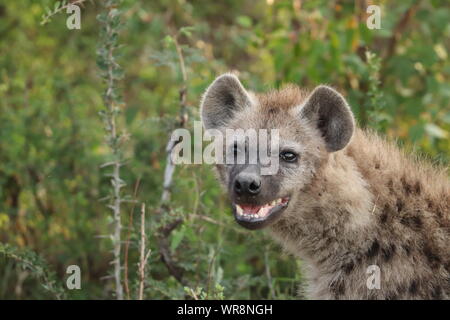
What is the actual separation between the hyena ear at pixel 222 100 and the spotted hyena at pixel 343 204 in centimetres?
16

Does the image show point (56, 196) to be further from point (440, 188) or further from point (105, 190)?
point (440, 188)

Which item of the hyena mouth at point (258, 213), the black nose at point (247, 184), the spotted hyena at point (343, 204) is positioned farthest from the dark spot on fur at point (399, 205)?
the black nose at point (247, 184)

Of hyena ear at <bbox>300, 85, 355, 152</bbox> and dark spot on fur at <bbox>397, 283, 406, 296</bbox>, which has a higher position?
hyena ear at <bbox>300, 85, 355, 152</bbox>

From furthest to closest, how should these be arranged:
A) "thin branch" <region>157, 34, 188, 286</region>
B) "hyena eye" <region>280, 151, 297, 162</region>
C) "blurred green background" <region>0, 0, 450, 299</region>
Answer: "blurred green background" <region>0, 0, 450, 299</region> → "thin branch" <region>157, 34, 188, 286</region> → "hyena eye" <region>280, 151, 297, 162</region>

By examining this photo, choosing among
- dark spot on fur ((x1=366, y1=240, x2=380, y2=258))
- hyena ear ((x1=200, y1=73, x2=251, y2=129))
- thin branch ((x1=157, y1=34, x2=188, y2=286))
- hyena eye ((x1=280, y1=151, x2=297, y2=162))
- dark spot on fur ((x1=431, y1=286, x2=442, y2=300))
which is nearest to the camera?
dark spot on fur ((x1=431, y1=286, x2=442, y2=300))

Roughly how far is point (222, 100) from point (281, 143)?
466 millimetres

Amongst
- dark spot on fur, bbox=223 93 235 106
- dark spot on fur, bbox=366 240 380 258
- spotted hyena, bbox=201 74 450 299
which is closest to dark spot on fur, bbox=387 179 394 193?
spotted hyena, bbox=201 74 450 299

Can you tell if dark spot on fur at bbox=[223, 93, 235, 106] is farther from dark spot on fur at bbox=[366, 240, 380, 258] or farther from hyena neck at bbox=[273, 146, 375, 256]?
dark spot on fur at bbox=[366, 240, 380, 258]

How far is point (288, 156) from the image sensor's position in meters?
2.95

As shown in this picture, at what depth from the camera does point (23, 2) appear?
5801mm

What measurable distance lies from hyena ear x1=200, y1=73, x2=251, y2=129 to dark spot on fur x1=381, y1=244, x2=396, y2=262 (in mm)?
920

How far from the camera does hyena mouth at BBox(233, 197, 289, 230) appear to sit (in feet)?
9.36

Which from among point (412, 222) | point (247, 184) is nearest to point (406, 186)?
point (412, 222)
